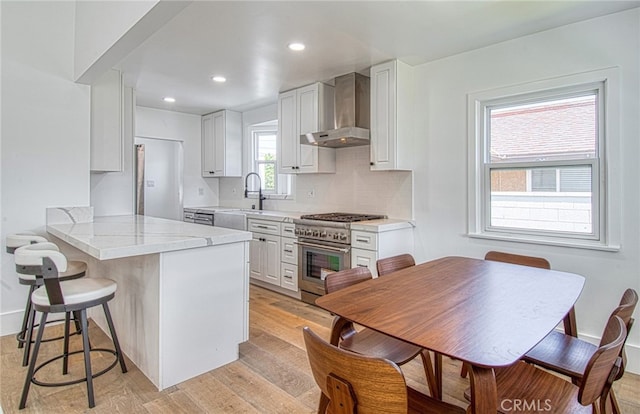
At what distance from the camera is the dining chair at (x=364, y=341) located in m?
1.64

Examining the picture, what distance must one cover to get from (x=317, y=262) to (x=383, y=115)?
1.66 meters

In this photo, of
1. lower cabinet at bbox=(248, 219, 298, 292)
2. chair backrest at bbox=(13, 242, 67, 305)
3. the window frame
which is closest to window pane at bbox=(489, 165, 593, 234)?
lower cabinet at bbox=(248, 219, 298, 292)

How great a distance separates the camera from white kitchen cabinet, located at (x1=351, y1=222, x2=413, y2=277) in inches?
129

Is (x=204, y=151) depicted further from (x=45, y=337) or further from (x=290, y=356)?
(x=290, y=356)

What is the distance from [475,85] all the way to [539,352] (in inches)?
92.9

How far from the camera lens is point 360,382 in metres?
1.00

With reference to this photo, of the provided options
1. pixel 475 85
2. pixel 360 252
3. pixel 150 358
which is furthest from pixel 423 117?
pixel 150 358

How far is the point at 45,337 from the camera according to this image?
9.66ft

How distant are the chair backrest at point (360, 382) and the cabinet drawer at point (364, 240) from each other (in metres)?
2.24

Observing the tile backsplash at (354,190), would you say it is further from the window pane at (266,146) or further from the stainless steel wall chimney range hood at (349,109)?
the window pane at (266,146)

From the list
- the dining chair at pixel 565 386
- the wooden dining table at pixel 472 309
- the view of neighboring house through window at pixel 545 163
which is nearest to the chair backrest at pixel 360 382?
the wooden dining table at pixel 472 309

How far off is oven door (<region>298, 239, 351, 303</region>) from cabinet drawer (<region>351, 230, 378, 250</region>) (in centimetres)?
10

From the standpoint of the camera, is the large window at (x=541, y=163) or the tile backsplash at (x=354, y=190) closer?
the large window at (x=541, y=163)

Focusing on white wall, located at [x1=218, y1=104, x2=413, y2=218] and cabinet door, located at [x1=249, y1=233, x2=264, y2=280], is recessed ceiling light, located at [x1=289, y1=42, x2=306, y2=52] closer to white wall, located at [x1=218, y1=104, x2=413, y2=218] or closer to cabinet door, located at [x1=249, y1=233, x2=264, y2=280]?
white wall, located at [x1=218, y1=104, x2=413, y2=218]
